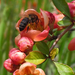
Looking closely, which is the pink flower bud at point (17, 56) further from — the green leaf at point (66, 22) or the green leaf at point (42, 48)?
the green leaf at point (66, 22)

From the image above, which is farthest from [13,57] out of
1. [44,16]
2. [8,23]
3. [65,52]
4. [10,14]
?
[10,14]

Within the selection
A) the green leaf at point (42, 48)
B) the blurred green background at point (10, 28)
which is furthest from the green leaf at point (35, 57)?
the blurred green background at point (10, 28)

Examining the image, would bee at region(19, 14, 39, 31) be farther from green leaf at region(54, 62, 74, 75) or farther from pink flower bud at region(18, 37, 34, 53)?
green leaf at region(54, 62, 74, 75)

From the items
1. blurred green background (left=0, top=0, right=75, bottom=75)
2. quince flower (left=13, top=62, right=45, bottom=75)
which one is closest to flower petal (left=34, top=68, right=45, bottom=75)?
quince flower (left=13, top=62, right=45, bottom=75)

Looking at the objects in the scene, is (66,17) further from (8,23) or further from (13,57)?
(8,23)

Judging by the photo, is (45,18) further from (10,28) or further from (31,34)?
(10,28)
